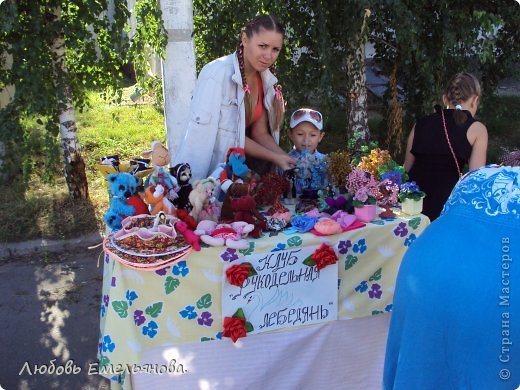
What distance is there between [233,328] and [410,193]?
0.98 metres

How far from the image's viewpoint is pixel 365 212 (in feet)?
7.52

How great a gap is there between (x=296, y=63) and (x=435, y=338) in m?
3.56

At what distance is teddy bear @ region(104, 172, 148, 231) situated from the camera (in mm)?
2172

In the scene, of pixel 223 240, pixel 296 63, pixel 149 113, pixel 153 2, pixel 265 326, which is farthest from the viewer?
pixel 149 113

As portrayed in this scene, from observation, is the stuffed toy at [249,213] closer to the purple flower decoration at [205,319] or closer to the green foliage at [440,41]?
the purple flower decoration at [205,319]

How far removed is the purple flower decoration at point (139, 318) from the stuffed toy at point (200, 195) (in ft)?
1.45

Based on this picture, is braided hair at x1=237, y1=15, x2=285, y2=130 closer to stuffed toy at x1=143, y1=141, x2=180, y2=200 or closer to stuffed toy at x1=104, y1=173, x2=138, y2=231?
stuffed toy at x1=143, y1=141, x2=180, y2=200

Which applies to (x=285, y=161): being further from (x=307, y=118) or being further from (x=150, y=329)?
(x=150, y=329)

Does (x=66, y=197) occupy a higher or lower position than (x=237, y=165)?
lower

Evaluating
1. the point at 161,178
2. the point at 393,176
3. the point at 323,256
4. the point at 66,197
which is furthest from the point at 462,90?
the point at 66,197

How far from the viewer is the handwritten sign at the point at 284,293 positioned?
2143 mm

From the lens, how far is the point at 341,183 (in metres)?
2.54

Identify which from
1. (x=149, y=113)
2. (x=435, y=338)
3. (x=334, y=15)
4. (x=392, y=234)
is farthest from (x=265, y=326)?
(x=149, y=113)

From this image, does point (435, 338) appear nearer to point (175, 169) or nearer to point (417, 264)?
point (417, 264)
